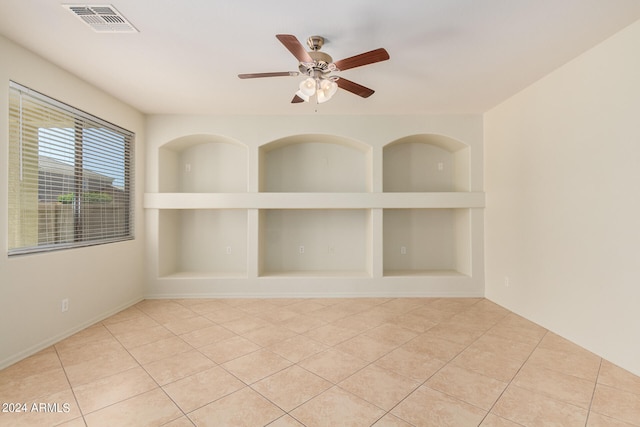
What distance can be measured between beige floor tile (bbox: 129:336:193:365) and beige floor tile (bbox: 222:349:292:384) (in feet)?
2.01

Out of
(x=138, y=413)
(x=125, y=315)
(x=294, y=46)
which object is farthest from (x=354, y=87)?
(x=125, y=315)

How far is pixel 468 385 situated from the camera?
213cm

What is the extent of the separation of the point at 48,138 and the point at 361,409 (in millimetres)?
3773

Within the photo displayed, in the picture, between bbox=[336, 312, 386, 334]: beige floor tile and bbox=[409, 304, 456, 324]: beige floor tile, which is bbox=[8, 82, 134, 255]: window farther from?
bbox=[409, 304, 456, 324]: beige floor tile

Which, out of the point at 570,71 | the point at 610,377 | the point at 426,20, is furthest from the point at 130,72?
the point at 610,377

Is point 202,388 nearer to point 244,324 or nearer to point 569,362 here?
point 244,324

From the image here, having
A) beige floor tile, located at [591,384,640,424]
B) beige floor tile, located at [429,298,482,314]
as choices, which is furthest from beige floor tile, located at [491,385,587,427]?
beige floor tile, located at [429,298,482,314]

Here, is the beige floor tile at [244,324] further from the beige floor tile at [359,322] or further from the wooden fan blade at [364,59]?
the wooden fan blade at [364,59]

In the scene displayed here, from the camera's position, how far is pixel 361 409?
1.87 metres

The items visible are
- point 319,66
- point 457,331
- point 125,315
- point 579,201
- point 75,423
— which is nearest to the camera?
point 75,423

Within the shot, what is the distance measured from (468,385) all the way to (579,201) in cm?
215

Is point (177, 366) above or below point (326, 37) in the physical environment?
below

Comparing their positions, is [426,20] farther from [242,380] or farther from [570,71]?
[242,380]

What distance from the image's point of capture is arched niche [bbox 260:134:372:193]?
4.92 m
